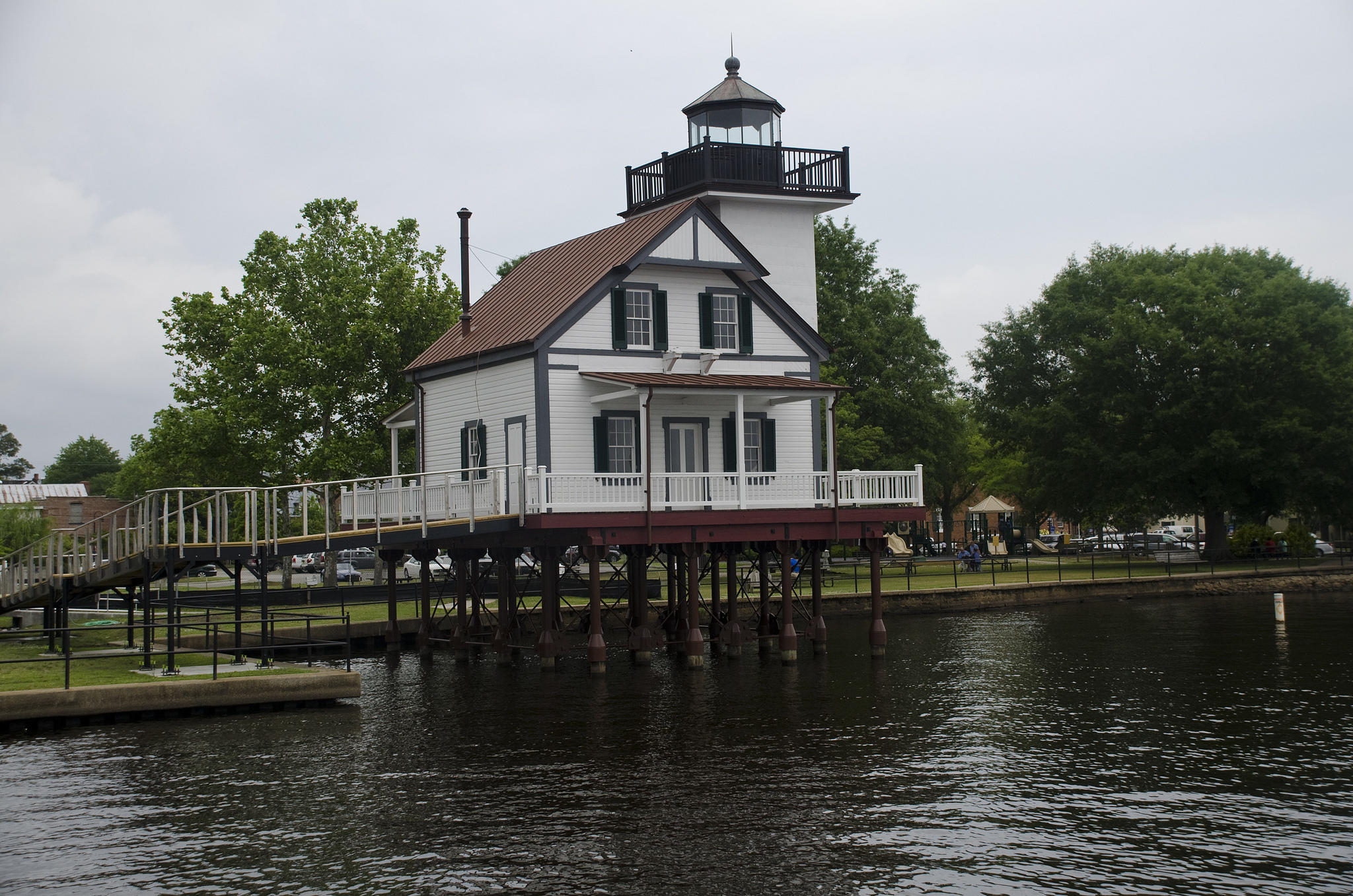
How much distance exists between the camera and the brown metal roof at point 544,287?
1276 inches

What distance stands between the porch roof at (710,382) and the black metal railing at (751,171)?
6811mm

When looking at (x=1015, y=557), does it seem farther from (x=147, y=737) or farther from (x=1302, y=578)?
(x=147, y=737)

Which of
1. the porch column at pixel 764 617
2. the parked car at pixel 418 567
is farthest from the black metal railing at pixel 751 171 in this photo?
the parked car at pixel 418 567

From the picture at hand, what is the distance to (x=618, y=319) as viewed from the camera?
32.6 metres

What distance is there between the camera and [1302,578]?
58062 millimetres

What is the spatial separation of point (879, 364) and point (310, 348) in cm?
2680

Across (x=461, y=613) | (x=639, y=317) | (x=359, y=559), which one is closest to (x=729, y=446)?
(x=639, y=317)

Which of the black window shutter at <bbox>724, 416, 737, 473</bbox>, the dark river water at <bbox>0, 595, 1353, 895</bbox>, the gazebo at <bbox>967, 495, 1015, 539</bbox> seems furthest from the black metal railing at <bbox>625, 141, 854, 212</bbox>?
the gazebo at <bbox>967, 495, 1015, 539</bbox>

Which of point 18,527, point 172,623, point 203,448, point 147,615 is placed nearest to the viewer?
point 172,623

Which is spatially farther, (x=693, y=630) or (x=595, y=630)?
(x=693, y=630)

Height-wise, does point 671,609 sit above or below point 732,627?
above

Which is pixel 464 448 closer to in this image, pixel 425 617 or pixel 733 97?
pixel 425 617

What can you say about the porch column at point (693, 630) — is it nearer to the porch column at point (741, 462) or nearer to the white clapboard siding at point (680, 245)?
the porch column at point (741, 462)

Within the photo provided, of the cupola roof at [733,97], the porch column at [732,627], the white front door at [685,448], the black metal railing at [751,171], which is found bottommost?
the porch column at [732,627]
